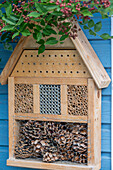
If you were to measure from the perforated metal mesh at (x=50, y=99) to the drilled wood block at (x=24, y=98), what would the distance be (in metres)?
0.06

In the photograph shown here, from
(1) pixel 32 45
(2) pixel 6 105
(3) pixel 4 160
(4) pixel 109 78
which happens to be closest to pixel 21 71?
(1) pixel 32 45

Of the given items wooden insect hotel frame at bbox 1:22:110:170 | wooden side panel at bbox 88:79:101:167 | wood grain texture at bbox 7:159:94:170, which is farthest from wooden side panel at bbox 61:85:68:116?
wood grain texture at bbox 7:159:94:170

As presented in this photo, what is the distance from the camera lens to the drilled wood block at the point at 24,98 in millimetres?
1459

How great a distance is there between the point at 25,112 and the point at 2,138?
0.28 m

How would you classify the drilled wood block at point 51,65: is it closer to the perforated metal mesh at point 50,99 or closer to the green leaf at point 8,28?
the perforated metal mesh at point 50,99

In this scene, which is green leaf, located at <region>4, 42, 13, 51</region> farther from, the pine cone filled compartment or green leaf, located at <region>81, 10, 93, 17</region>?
green leaf, located at <region>81, 10, 93, 17</region>

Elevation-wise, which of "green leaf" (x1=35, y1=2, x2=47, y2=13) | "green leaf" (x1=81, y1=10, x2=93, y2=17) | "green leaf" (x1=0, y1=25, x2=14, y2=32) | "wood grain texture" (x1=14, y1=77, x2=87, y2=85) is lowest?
"wood grain texture" (x1=14, y1=77, x2=87, y2=85)

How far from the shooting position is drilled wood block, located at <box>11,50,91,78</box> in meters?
1.38

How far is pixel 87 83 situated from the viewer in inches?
54.0

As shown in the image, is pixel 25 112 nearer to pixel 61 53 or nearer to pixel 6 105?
pixel 6 105

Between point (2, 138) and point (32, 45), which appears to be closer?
point (32, 45)

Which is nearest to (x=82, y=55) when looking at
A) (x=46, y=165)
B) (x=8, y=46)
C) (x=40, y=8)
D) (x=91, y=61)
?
(x=91, y=61)

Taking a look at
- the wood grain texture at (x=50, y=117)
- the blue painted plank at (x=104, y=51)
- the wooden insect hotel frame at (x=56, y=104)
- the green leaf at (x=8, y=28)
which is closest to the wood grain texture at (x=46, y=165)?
the wooden insect hotel frame at (x=56, y=104)

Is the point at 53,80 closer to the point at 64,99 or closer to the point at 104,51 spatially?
the point at 64,99
